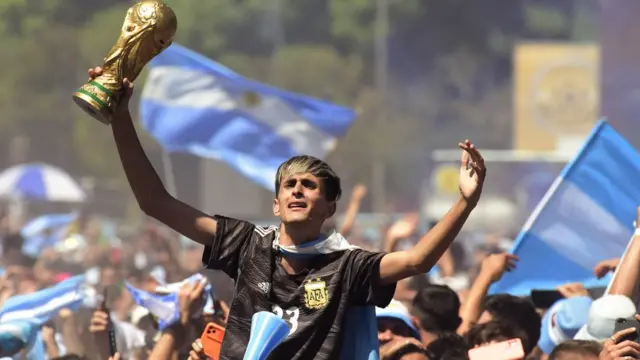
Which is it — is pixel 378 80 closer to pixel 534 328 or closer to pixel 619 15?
pixel 619 15

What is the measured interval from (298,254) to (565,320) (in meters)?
2.25

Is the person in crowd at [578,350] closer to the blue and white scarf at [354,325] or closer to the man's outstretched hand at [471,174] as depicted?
the blue and white scarf at [354,325]

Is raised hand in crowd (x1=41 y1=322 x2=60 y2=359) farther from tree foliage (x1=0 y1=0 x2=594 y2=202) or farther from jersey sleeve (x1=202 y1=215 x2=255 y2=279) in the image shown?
tree foliage (x1=0 y1=0 x2=594 y2=202)

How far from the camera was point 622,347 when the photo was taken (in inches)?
198

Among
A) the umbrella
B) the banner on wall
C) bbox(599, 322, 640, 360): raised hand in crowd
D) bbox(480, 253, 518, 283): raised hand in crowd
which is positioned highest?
the banner on wall

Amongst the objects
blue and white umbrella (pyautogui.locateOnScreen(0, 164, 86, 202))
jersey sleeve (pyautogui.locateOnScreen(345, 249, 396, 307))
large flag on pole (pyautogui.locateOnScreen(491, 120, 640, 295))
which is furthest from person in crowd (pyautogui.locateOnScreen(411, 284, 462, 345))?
blue and white umbrella (pyautogui.locateOnScreen(0, 164, 86, 202))

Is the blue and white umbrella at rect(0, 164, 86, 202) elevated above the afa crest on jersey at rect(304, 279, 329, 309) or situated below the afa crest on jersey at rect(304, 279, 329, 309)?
above

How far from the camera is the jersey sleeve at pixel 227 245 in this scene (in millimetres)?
5250

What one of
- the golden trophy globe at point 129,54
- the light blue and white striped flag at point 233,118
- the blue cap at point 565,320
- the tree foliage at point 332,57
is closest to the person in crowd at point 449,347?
the blue cap at point 565,320

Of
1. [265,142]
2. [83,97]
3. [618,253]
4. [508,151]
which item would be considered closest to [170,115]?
[265,142]

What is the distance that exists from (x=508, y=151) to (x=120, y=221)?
30.5 ft

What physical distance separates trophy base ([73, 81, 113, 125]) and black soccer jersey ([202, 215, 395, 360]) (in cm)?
62

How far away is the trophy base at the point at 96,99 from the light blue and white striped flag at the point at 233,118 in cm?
1007

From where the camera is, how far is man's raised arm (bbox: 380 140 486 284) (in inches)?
195
